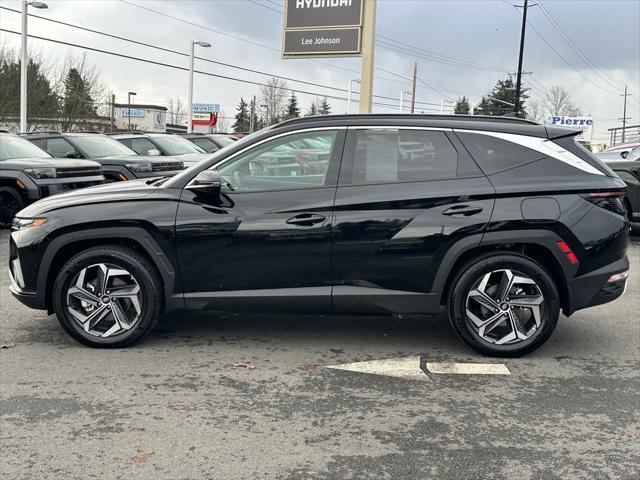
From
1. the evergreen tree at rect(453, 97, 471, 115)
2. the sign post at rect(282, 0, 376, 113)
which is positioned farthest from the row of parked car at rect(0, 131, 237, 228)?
the evergreen tree at rect(453, 97, 471, 115)

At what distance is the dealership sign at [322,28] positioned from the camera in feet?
73.6

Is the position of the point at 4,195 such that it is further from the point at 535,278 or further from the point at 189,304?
the point at 535,278

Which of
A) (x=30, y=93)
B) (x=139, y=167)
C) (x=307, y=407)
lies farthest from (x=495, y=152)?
(x=30, y=93)

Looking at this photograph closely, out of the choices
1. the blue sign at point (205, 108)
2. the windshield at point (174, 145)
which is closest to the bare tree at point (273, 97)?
the blue sign at point (205, 108)

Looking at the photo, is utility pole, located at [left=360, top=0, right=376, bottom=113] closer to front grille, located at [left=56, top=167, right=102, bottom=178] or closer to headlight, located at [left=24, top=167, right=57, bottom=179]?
front grille, located at [left=56, top=167, right=102, bottom=178]

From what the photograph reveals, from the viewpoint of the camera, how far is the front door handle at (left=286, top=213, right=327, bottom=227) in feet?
15.3

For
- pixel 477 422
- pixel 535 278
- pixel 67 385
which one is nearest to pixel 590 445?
pixel 477 422

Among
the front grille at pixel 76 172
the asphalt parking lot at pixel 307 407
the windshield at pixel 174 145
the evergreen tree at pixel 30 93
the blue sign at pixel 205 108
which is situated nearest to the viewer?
the asphalt parking lot at pixel 307 407

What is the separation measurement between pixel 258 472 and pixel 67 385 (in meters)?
1.73

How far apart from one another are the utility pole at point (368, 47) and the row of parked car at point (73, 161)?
8.05 metres

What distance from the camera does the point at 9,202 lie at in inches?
427

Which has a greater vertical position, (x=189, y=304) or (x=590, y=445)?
(x=189, y=304)

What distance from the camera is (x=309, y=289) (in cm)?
471

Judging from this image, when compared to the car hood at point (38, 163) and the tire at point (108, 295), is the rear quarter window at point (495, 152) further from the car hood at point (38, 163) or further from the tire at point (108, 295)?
the car hood at point (38, 163)
